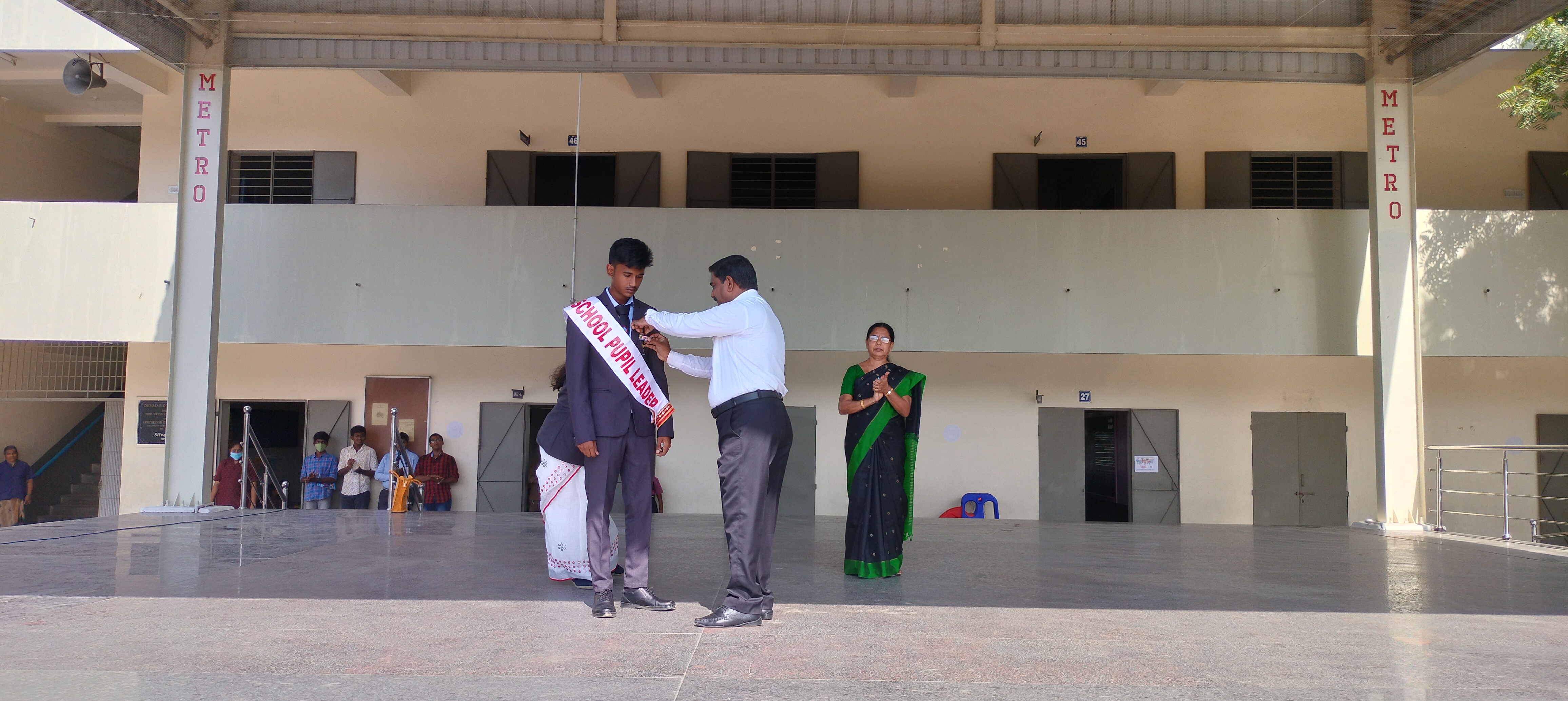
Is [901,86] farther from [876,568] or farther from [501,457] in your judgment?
[876,568]

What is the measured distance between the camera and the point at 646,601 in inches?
148

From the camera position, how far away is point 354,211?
36.2 feet

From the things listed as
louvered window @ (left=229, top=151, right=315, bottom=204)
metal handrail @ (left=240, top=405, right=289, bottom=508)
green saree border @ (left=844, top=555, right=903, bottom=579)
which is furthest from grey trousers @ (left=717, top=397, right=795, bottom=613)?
louvered window @ (left=229, top=151, right=315, bottom=204)

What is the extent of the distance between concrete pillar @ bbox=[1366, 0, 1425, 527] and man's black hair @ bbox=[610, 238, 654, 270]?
27.1 feet

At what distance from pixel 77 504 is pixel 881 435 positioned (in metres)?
14.6

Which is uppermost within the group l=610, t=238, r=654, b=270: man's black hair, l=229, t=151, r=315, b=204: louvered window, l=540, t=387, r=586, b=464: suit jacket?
l=229, t=151, r=315, b=204: louvered window

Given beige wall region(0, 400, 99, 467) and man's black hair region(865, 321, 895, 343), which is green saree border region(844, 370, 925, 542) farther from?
beige wall region(0, 400, 99, 467)

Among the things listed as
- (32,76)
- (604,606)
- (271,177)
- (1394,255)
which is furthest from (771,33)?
(32,76)

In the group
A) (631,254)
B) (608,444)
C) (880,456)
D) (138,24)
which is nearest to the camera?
(608,444)

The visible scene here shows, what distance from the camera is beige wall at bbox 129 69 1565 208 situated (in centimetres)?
1240

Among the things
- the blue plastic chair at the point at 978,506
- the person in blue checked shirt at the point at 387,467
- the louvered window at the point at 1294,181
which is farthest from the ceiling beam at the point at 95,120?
the louvered window at the point at 1294,181

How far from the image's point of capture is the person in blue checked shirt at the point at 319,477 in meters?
12.5

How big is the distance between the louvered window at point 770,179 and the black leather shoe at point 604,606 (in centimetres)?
952

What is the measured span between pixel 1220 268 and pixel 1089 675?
9043 millimetres
